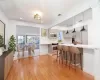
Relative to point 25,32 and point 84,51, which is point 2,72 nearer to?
point 84,51

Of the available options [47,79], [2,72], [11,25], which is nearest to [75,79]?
[47,79]

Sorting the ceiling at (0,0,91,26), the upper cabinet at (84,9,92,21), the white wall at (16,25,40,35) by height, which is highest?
the ceiling at (0,0,91,26)

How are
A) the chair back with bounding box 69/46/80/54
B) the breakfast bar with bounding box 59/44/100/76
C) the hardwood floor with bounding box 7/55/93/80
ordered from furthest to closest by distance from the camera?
the chair back with bounding box 69/46/80/54, the breakfast bar with bounding box 59/44/100/76, the hardwood floor with bounding box 7/55/93/80

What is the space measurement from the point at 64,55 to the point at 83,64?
1680 millimetres

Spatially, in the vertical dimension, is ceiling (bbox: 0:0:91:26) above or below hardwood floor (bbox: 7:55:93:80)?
above

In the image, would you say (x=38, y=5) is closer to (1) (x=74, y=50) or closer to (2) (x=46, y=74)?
(1) (x=74, y=50)

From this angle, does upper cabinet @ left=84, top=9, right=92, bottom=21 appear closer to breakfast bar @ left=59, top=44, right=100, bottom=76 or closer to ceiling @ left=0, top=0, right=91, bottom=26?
ceiling @ left=0, top=0, right=91, bottom=26

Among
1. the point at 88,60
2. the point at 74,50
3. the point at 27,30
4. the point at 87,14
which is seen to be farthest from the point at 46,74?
the point at 27,30

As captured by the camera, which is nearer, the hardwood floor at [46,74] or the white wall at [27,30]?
the hardwood floor at [46,74]

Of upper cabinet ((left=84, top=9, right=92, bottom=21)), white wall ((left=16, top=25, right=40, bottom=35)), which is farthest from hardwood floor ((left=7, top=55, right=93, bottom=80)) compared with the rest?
white wall ((left=16, top=25, right=40, bottom=35))

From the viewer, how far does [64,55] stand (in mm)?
5281

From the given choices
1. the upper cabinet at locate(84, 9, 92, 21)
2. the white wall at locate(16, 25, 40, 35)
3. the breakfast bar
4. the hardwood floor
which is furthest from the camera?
the white wall at locate(16, 25, 40, 35)

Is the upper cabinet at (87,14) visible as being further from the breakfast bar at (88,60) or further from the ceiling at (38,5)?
the breakfast bar at (88,60)

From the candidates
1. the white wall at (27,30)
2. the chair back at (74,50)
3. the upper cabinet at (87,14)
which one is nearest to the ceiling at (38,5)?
the upper cabinet at (87,14)
